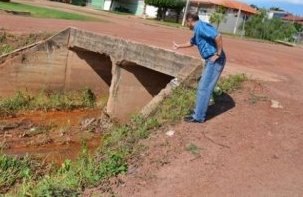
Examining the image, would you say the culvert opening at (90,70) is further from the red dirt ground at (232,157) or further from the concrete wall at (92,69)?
the red dirt ground at (232,157)

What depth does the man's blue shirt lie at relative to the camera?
26.2 ft

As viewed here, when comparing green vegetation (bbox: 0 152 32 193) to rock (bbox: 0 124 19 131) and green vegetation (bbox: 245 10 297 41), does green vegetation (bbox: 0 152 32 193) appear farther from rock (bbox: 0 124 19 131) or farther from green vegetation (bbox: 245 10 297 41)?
green vegetation (bbox: 245 10 297 41)

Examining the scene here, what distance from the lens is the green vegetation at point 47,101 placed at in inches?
602

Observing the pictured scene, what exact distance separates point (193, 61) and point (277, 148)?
126 inches

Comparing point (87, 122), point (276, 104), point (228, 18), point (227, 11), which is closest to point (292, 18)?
point (227, 11)

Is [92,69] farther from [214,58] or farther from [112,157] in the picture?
[112,157]

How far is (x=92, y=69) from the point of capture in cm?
1738

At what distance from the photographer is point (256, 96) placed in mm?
10008

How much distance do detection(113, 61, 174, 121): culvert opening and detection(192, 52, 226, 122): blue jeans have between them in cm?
615

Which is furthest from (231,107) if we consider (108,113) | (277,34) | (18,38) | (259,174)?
(277,34)

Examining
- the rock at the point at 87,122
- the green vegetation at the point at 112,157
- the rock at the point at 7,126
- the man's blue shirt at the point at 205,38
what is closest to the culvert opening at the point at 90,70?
Answer: the rock at the point at 87,122

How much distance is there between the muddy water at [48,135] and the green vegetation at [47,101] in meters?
0.37

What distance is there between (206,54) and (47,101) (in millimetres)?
9025

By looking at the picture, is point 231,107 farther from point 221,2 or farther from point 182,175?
point 221,2
